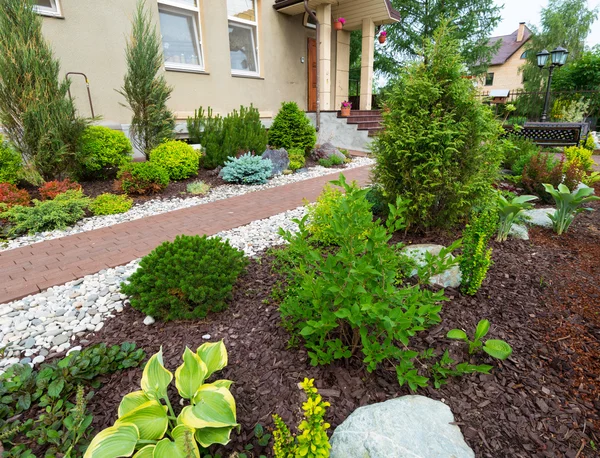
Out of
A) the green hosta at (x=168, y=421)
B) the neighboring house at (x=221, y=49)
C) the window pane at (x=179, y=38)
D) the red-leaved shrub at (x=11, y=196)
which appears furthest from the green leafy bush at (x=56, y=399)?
the window pane at (x=179, y=38)

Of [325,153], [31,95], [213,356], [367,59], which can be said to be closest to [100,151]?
[31,95]

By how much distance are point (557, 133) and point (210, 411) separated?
11.6 metres

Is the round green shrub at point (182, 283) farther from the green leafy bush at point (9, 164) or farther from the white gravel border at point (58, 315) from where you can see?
the green leafy bush at point (9, 164)

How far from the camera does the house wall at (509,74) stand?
30505mm

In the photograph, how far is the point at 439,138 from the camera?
10.4 ft

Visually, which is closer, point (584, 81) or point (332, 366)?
point (332, 366)

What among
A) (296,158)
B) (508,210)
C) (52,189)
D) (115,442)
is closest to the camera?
(115,442)

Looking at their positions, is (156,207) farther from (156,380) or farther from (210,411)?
(210,411)

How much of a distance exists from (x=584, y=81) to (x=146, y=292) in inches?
836

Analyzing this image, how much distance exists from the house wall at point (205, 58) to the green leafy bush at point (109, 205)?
2.88 metres

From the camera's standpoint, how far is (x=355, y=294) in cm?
164

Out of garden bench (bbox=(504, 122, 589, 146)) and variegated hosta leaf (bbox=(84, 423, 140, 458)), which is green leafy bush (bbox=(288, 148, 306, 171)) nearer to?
garden bench (bbox=(504, 122, 589, 146))

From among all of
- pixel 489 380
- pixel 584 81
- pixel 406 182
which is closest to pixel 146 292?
pixel 489 380

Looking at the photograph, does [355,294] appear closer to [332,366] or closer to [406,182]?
[332,366]
